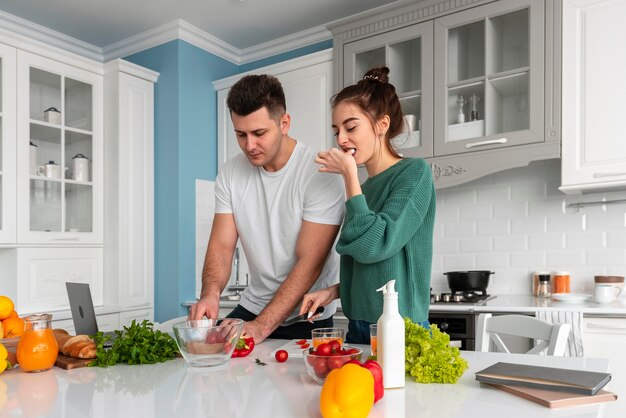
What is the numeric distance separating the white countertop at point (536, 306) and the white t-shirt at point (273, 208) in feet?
2.88

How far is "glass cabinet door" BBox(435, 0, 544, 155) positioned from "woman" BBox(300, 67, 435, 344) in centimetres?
136

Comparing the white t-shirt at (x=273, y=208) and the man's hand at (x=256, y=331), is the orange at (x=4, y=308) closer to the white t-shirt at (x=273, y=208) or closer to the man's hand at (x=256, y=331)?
the man's hand at (x=256, y=331)

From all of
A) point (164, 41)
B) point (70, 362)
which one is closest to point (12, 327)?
point (70, 362)

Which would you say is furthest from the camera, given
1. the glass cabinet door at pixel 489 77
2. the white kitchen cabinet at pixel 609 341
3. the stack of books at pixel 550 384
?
the glass cabinet door at pixel 489 77

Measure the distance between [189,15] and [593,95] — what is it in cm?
252

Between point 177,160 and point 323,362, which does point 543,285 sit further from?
point 177,160

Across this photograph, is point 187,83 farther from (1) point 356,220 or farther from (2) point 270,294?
(1) point 356,220

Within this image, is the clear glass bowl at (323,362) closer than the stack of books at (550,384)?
No

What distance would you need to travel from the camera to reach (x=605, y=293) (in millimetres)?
2533

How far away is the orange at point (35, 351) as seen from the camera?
1.23 meters

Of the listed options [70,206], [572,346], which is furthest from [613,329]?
[70,206]

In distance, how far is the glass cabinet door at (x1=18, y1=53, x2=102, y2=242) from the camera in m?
3.26

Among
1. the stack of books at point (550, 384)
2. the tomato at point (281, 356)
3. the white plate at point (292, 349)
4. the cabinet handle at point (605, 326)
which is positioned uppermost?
the stack of books at point (550, 384)

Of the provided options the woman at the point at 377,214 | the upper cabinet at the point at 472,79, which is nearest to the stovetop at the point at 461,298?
the upper cabinet at the point at 472,79
